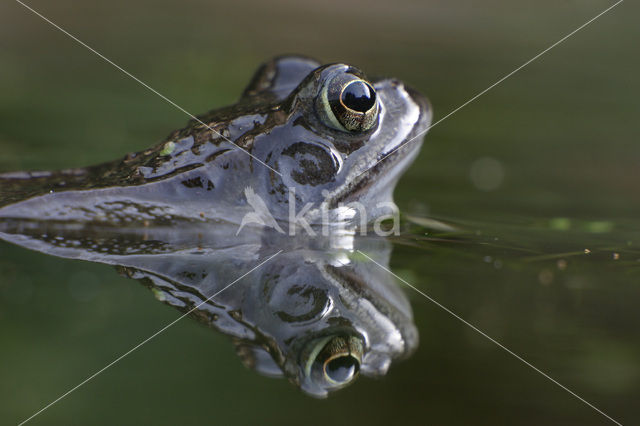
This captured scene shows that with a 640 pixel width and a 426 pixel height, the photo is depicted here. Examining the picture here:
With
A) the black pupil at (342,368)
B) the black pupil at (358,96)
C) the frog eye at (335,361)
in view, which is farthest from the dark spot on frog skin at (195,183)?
the black pupil at (342,368)

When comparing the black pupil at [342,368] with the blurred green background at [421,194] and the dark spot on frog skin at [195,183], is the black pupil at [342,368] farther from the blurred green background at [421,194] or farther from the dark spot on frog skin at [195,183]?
the dark spot on frog skin at [195,183]

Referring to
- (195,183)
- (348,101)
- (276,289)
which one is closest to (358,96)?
(348,101)

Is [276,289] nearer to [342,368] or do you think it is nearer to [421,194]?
[342,368]

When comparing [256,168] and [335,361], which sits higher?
[256,168]

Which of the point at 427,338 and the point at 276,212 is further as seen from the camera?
the point at 276,212

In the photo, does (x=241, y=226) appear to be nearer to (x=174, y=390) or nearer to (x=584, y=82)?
(x=174, y=390)

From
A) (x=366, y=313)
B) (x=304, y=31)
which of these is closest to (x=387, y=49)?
(x=304, y=31)

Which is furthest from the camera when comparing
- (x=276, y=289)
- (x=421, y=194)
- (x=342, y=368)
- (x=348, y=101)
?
(x=421, y=194)
